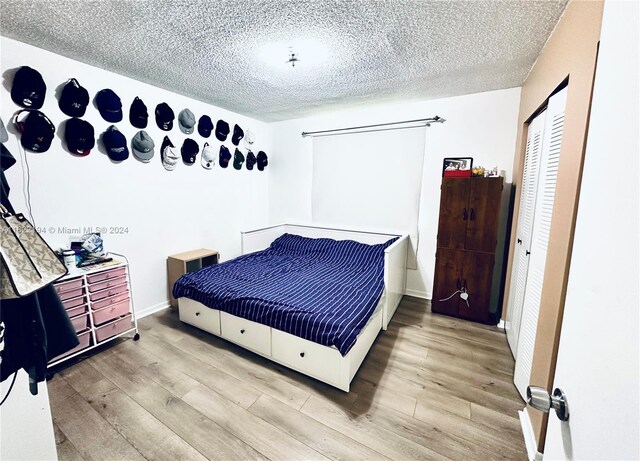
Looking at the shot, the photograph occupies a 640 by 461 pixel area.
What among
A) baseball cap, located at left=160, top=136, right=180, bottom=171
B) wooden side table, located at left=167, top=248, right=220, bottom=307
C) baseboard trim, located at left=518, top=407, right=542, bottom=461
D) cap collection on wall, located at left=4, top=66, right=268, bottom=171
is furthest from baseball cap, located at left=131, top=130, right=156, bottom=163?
baseboard trim, located at left=518, top=407, right=542, bottom=461

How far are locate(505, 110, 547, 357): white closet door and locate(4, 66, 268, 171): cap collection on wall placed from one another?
3.21 meters

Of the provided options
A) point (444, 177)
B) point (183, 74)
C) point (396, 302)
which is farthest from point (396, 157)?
point (183, 74)

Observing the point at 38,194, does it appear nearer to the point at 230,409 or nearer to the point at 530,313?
the point at 230,409

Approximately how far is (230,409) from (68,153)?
2371 mm

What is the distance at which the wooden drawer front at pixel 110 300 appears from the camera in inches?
82.5

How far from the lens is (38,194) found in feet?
6.68

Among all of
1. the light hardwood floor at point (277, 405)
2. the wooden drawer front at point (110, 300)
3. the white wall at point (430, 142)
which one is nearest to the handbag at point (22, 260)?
the light hardwood floor at point (277, 405)

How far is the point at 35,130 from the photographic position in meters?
1.96

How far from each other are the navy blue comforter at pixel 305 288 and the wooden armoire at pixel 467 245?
0.71 m

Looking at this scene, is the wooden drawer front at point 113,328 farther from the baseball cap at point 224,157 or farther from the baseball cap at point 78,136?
the baseball cap at point 224,157

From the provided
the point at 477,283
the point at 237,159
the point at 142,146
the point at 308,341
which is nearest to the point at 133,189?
the point at 142,146

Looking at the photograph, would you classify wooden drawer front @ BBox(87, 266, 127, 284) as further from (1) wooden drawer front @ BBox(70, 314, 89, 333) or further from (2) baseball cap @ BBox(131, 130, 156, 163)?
(2) baseball cap @ BBox(131, 130, 156, 163)

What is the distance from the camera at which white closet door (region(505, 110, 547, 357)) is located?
191 cm

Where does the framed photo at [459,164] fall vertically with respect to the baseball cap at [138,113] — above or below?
below
